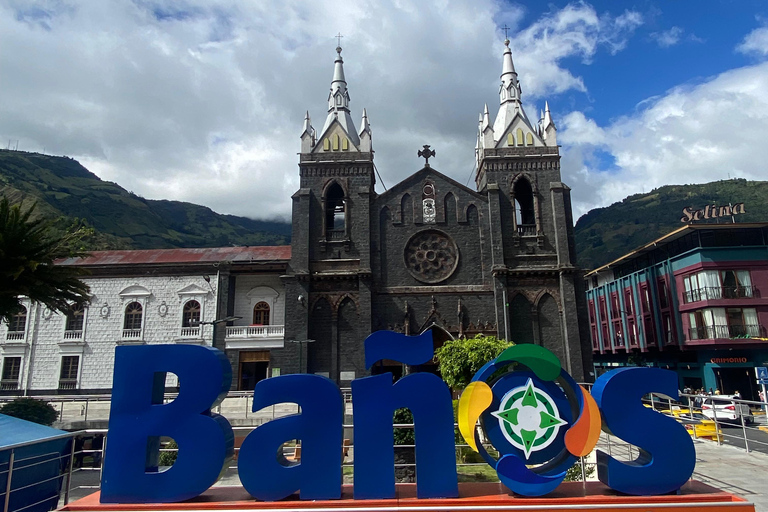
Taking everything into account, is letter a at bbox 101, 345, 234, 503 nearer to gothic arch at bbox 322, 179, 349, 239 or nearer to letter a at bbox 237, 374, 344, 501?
letter a at bbox 237, 374, 344, 501

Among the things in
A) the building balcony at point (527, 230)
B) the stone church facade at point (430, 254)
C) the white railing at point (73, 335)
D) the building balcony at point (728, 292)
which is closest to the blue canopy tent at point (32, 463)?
the stone church facade at point (430, 254)

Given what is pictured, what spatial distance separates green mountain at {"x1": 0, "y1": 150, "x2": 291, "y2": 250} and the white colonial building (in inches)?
2060

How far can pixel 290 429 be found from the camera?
8.48 metres

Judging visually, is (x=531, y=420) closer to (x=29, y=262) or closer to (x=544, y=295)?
(x=29, y=262)

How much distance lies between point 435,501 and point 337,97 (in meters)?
32.2

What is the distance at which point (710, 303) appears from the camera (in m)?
34.5

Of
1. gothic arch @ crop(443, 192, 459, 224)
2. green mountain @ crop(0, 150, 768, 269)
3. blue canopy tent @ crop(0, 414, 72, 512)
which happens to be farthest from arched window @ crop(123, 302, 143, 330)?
green mountain @ crop(0, 150, 768, 269)

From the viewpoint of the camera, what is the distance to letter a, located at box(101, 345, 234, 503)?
820cm

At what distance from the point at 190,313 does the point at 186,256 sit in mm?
4370

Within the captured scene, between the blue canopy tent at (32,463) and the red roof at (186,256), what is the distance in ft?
81.4

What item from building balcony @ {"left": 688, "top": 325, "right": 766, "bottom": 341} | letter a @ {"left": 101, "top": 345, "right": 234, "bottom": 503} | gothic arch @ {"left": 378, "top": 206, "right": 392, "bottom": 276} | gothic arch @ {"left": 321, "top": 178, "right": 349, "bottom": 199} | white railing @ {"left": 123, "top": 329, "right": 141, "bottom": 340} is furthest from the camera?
building balcony @ {"left": 688, "top": 325, "right": 766, "bottom": 341}

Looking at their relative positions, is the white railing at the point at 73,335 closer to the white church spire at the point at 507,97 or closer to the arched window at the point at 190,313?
the arched window at the point at 190,313

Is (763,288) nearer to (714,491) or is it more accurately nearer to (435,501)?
(714,491)

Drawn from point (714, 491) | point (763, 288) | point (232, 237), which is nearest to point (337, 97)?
point (763, 288)
